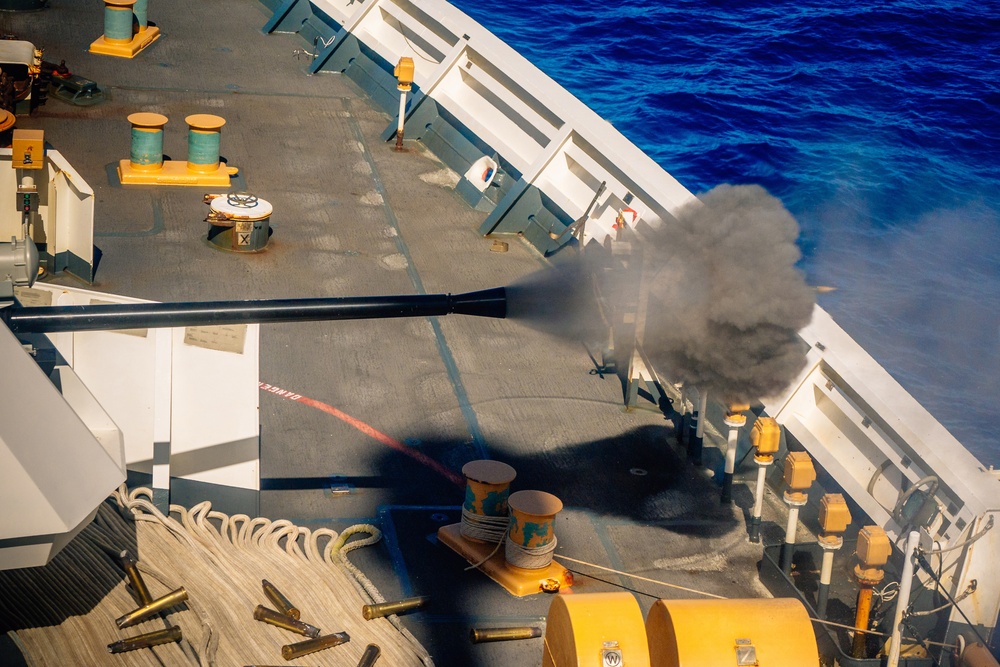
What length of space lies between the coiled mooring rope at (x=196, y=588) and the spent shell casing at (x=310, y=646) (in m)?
0.04

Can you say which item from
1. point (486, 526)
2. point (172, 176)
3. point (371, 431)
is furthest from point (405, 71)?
point (486, 526)

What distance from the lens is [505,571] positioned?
6.16 metres

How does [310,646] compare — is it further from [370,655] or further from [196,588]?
[196,588]

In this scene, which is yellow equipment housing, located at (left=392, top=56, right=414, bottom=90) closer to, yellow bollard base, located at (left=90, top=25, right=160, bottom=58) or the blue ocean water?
yellow bollard base, located at (left=90, top=25, right=160, bottom=58)

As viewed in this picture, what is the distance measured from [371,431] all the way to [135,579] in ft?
7.05

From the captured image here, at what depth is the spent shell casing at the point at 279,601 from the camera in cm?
570

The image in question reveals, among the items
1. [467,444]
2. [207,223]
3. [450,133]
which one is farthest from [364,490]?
[450,133]

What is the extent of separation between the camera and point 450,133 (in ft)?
38.5

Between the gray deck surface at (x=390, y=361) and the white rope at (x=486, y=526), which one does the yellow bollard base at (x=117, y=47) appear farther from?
the white rope at (x=486, y=526)

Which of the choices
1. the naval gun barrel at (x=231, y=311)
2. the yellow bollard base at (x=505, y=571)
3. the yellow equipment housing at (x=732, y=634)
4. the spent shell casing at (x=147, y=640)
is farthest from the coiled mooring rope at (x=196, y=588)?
the naval gun barrel at (x=231, y=311)

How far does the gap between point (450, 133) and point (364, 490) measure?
5783mm

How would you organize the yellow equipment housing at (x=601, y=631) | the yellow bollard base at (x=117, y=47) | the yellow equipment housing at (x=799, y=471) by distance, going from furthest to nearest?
the yellow bollard base at (x=117, y=47), the yellow equipment housing at (x=799, y=471), the yellow equipment housing at (x=601, y=631)

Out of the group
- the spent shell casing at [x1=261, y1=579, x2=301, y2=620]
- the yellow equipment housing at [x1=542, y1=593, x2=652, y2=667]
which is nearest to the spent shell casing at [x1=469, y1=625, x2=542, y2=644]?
the spent shell casing at [x1=261, y1=579, x2=301, y2=620]

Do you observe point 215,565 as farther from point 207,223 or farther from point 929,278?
point 929,278
